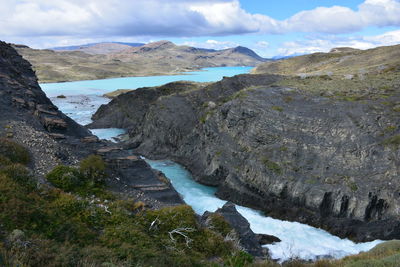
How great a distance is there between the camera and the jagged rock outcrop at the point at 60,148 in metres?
23.8

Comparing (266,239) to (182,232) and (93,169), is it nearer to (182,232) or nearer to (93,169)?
(182,232)

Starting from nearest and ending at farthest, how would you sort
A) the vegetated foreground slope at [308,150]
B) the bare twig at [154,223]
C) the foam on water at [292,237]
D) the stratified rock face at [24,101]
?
the bare twig at [154,223] → the foam on water at [292,237] → the stratified rock face at [24,101] → the vegetated foreground slope at [308,150]

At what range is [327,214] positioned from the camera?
32.4m

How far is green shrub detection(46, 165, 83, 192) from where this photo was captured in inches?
803

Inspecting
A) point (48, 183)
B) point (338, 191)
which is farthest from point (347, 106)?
point (48, 183)

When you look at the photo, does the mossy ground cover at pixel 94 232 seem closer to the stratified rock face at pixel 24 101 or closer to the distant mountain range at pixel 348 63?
the stratified rock face at pixel 24 101

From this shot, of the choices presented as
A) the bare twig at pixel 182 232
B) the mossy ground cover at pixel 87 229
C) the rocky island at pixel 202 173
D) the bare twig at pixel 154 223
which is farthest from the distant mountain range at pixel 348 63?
the bare twig at pixel 154 223

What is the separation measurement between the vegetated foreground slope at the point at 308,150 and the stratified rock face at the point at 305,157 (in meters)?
0.09

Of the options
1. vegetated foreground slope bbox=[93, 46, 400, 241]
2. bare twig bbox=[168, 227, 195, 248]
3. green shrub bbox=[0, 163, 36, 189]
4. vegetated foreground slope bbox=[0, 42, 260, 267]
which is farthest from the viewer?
vegetated foreground slope bbox=[93, 46, 400, 241]

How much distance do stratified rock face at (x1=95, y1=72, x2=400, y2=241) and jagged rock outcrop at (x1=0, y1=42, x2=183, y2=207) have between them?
14.5 metres

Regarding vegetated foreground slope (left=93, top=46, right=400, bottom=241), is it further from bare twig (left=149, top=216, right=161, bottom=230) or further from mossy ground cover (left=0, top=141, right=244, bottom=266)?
bare twig (left=149, top=216, right=161, bottom=230)

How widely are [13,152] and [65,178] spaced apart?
177 inches

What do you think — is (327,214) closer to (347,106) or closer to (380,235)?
(380,235)

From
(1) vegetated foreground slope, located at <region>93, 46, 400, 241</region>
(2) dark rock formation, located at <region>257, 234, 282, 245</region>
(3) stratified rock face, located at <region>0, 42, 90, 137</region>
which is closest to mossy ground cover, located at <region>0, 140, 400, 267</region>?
(2) dark rock formation, located at <region>257, 234, 282, 245</region>
